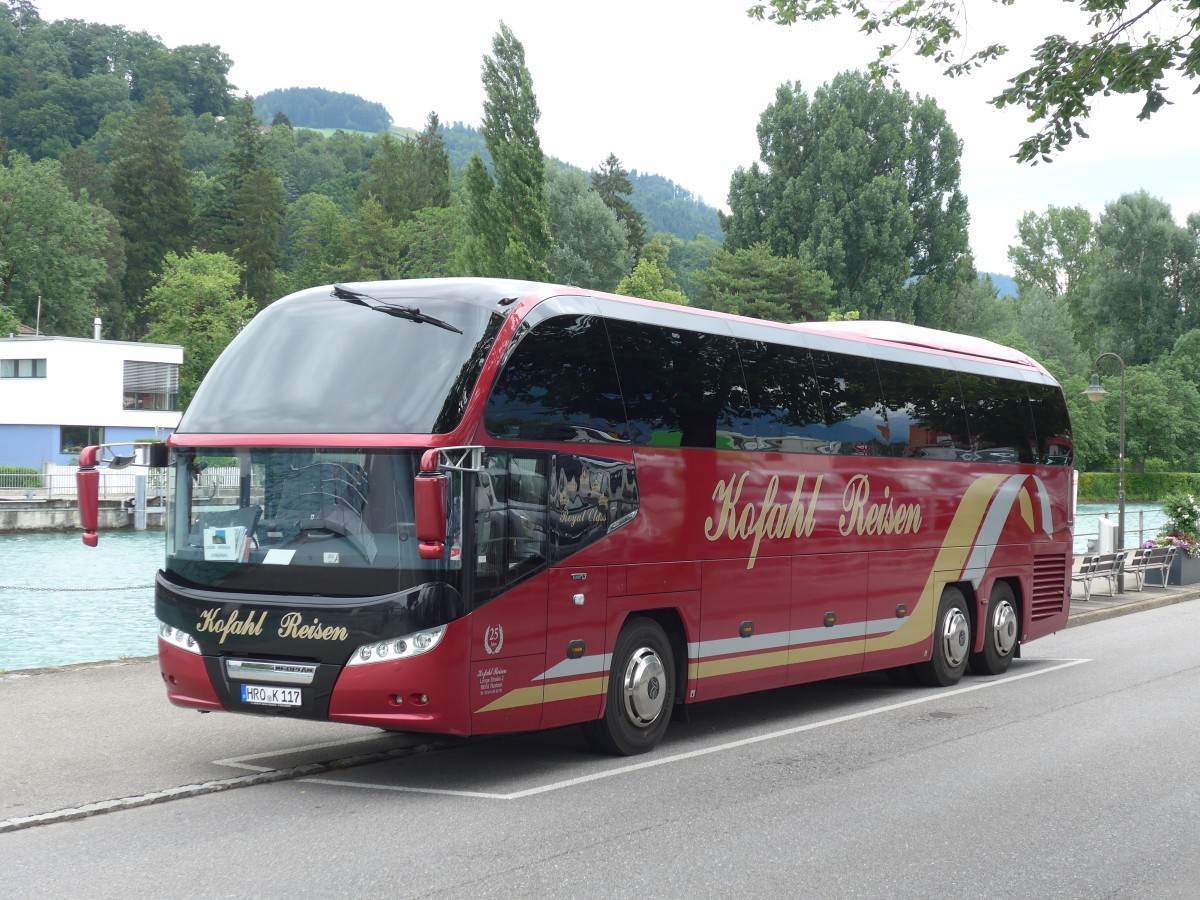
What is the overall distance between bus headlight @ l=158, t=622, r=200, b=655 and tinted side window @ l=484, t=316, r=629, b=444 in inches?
97.0

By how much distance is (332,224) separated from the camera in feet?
360

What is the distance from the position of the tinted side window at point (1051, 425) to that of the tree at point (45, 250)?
276 feet

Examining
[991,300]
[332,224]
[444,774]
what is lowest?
[444,774]

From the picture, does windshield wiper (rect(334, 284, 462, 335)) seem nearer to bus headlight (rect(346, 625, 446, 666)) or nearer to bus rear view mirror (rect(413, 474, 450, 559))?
bus rear view mirror (rect(413, 474, 450, 559))

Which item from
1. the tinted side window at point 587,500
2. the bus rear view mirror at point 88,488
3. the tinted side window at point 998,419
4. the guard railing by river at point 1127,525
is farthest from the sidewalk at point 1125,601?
the bus rear view mirror at point 88,488

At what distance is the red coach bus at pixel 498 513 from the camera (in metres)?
8.91

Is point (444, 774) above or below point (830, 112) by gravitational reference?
below

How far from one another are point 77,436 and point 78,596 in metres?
34.5

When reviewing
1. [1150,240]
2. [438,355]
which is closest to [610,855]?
[438,355]

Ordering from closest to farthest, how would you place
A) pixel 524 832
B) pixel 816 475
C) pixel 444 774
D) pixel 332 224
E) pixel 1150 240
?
pixel 524 832 < pixel 444 774 < pixel 816 475 < pixel 1150 240 < pixel 332 224

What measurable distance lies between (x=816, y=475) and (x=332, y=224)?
10109cm

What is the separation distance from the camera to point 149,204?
10512cm

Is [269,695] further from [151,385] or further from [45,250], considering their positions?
[45,250]

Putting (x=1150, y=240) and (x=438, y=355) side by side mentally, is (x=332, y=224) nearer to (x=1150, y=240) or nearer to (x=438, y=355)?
(x=1150, y=240)
